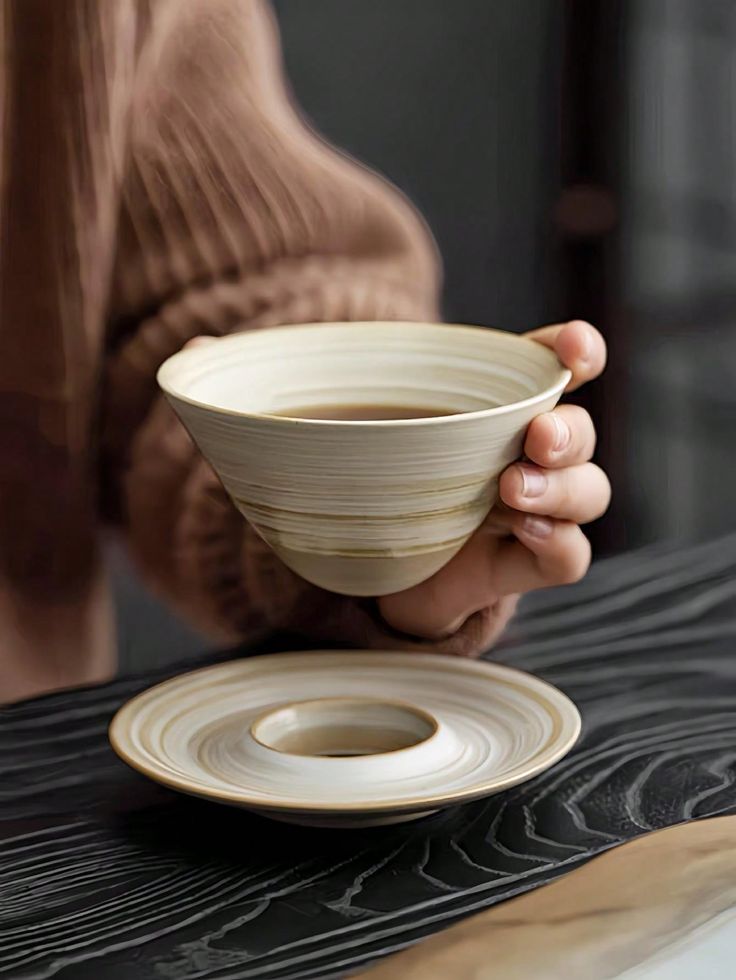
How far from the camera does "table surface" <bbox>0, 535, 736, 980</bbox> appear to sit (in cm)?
54

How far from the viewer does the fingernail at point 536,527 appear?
0.79 metres

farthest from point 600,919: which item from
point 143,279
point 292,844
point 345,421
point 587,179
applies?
point 587,179

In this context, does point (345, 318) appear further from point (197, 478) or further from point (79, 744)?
point (79, 744)

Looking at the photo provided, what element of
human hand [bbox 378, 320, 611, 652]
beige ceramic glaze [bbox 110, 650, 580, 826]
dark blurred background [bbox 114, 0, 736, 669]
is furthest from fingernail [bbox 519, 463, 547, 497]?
dark blurred background [bbox 114, 0, 736, 669]

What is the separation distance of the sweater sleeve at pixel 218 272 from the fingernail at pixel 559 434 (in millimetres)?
252

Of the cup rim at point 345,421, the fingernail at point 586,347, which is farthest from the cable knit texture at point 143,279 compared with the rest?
the fingernail at point 586,347

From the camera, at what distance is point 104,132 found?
31.5 inches

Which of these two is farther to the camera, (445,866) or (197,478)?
(197,478)

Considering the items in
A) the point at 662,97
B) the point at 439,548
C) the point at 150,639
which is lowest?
the point at 150,639

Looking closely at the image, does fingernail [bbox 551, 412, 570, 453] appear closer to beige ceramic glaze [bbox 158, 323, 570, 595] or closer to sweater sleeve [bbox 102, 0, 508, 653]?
beige ceramic glaze [bbox 158, 323, 570, 595]

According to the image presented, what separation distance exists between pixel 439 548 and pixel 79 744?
242mm

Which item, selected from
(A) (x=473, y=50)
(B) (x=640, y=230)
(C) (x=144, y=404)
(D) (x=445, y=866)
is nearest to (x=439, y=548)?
(D) (x=445, y=866)

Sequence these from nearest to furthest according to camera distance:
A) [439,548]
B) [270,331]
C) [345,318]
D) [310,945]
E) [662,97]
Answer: [310,945], [439,548], [270,331], [345,318], [662,97]

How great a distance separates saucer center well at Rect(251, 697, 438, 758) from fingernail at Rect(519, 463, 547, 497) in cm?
13
